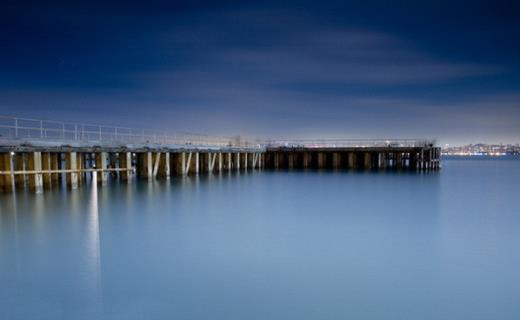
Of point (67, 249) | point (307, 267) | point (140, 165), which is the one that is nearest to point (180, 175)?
point (140, 165)

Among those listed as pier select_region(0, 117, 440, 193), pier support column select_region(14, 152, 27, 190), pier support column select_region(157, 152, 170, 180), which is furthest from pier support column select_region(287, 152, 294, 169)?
pier support column select_region(14, 152, 27, 190)

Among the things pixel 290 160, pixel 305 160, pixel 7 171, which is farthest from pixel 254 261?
pixel 290 160

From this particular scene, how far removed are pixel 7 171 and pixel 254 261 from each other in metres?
11.7

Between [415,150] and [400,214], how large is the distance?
22177 millimetres

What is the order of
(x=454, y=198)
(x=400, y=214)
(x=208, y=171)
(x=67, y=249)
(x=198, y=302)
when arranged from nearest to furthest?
(x=198, y=302), (x=67, y=249), (x=400, y=214), (x=454, y=198), (x=208, y=171)

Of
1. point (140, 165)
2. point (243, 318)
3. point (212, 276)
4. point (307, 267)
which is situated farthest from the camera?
point (140, 165)

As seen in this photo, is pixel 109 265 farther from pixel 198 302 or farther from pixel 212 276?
pixel 198 302

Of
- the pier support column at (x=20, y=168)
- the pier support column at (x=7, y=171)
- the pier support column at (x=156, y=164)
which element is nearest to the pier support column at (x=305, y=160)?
the pier support column at (x=156, y=164)

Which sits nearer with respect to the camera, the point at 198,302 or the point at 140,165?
the point at 198,302

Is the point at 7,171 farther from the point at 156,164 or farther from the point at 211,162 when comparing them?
the point at 211,162

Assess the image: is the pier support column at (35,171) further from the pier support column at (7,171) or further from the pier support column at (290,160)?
the pier support column at (290,160)

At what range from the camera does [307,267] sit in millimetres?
6379

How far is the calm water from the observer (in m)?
4.92

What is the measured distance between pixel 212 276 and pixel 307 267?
4.78 ft
